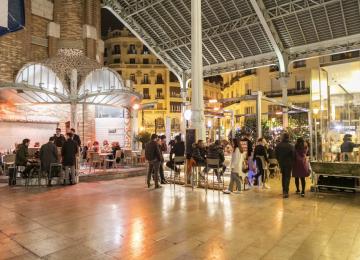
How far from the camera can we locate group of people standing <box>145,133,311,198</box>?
8141 mm

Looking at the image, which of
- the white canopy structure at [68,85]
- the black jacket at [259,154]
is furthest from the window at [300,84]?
the black jacket at [259,154]

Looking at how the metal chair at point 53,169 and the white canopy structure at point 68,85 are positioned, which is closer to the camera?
the metal chair at point 53,169

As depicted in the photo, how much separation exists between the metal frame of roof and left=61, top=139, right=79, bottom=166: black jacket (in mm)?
10831

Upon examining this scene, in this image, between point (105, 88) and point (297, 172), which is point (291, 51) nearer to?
point (105, 88)

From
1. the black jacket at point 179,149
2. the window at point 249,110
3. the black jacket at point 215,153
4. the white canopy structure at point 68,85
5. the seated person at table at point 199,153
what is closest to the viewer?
the black jacket at point 215,153

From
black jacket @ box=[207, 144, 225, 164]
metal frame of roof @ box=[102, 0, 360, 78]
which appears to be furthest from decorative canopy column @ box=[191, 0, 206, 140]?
metal frame of roof @ box=[102, 0, 360, 78]

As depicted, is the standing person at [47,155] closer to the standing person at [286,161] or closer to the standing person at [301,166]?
the standing person at [286,161]

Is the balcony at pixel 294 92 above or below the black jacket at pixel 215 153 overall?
above

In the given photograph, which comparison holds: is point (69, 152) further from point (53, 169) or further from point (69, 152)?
point (53, 169)

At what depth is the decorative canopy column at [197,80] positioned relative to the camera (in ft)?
33.2

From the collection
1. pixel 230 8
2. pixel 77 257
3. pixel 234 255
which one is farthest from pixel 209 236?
pixel 230 8

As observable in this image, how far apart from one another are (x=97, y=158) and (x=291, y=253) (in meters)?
9.43

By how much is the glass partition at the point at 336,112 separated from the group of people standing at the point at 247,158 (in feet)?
1.98

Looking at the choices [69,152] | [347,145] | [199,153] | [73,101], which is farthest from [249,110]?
[69,152]
